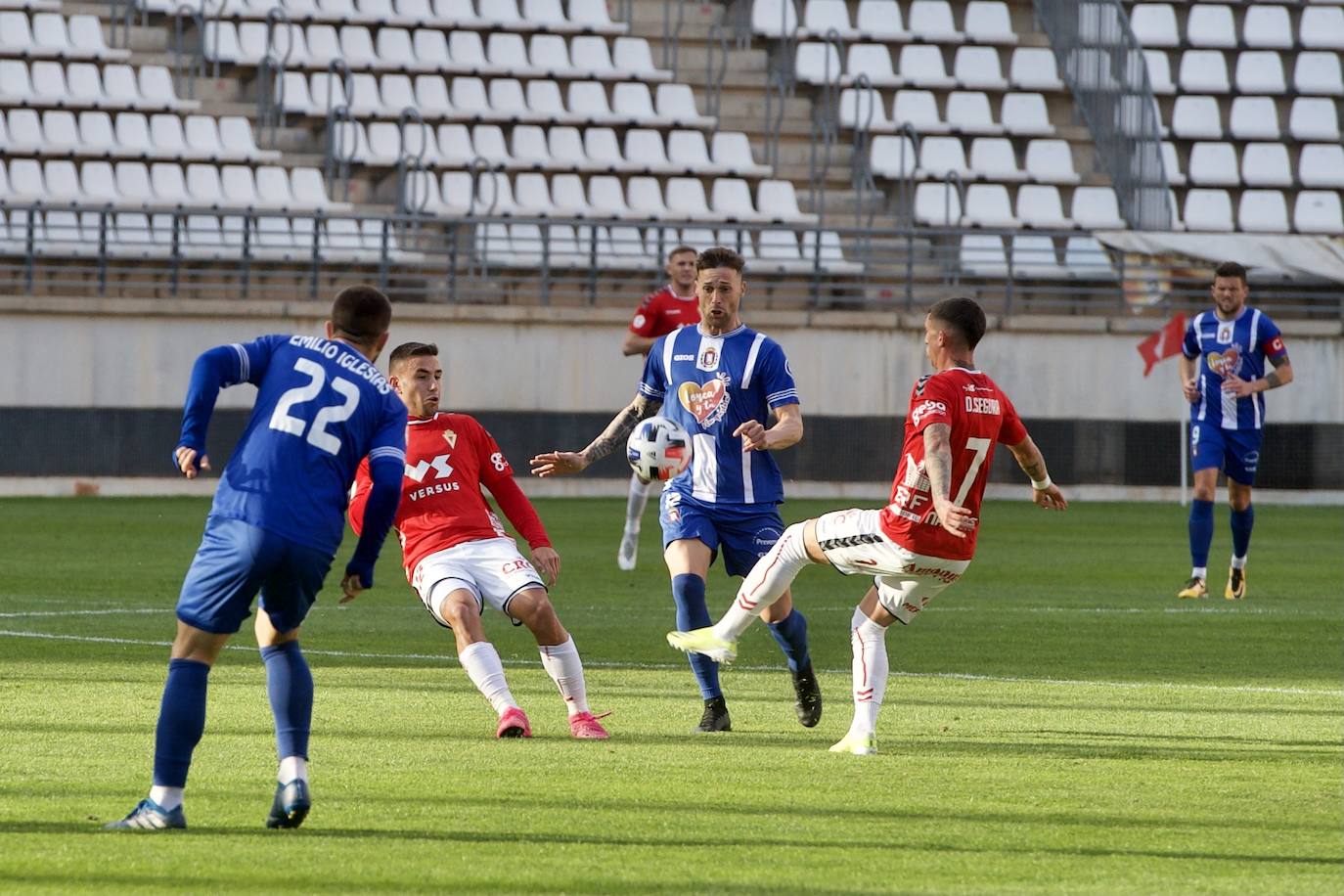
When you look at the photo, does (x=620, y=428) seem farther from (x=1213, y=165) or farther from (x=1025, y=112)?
(x=1213, y=165)

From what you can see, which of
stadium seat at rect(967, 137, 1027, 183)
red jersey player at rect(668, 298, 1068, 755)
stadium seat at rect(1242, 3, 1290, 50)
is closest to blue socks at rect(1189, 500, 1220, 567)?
red jersey player at rect(668, 298, 1068, 755)

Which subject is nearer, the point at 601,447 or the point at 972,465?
the point at 972,465

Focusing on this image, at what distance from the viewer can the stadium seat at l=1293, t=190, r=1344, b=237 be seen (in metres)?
27.6

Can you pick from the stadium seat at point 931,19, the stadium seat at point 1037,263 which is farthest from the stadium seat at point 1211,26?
the stadium seat at point 1037,263

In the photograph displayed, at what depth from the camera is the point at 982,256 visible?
25719 millimetres

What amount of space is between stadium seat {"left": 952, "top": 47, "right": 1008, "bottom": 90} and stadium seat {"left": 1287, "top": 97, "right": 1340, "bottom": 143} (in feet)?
13.4

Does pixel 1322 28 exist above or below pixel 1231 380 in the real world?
above

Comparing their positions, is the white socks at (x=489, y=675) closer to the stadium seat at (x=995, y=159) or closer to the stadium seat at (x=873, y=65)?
the stadium seat at (x=995, y=159)

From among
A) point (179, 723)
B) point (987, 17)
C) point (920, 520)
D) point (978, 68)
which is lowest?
point (179, 723)

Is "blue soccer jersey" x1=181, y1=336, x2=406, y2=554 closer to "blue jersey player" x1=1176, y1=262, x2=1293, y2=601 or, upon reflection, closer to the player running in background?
the player running in background

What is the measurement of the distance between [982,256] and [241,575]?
2090 cm

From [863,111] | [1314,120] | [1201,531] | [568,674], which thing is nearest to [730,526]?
[568,674]

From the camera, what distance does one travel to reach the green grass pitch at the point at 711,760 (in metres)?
5.27

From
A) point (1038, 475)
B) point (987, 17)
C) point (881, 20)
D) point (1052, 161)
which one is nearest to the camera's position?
point (1038, 475)
